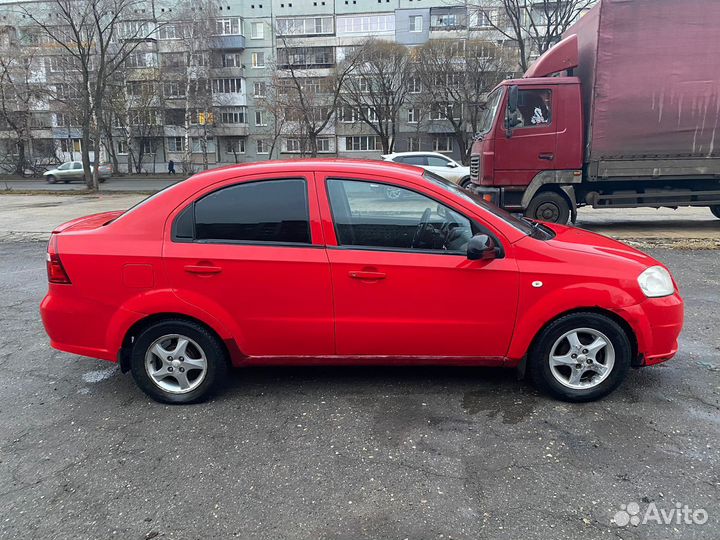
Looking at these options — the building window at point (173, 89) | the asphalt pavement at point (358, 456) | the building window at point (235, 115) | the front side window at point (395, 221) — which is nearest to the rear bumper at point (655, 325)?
the asphalt pavement at point (358, 456)

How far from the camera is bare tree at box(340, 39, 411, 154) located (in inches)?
1567

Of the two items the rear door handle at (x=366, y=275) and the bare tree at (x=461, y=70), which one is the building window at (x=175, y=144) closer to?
the bare tree at (x=461, y=70)

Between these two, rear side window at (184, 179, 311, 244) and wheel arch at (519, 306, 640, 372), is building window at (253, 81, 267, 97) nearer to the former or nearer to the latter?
rear side window at (184, 179, 311, 244)

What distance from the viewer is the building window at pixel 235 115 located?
172 feet

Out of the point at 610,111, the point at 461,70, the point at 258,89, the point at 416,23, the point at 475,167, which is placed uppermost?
the point at 416,23

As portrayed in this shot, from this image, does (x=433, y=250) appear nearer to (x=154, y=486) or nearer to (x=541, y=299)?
(x=541, y=299)

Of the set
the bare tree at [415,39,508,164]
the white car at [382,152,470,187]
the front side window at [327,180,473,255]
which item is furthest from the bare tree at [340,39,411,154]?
the front side window at [327,180,473,255]

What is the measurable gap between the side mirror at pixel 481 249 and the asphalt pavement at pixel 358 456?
1.02 meters

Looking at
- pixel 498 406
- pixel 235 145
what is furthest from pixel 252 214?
pixel 235 145

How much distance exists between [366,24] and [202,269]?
5296 centimetres

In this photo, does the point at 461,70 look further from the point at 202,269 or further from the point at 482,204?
the point at 202,269

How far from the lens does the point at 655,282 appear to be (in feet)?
11.2

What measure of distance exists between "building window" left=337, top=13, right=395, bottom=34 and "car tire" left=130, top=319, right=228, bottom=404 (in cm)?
5209

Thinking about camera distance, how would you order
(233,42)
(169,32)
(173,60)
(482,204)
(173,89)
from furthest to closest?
1. (233,42)
2. (173,89)
3. (173,60)
4. (169,32)
5. (482,204)
